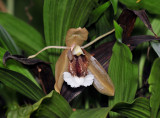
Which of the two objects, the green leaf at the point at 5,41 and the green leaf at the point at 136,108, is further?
the green leaf at the point at 5,41

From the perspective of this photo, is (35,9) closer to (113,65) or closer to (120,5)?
(120,5)

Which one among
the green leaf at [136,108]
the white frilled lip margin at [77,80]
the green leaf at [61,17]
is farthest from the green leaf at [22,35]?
the green leaf at [136,108]

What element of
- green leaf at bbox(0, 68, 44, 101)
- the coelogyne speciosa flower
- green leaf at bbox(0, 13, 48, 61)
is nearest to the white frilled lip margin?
the coelogyne speciosa flower

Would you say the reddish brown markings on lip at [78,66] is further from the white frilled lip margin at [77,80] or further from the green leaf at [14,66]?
the green leaf at [14,66]

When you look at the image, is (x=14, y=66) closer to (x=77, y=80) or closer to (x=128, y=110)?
(x=77, y=80)

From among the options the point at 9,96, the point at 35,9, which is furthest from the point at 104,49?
the point at 35,9

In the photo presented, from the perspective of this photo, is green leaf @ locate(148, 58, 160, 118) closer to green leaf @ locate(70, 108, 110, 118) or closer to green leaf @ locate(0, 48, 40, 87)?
green leaf @ locate(70, 108, 110, 118)

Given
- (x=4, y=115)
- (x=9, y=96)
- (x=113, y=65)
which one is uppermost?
(x=113, y=65)
